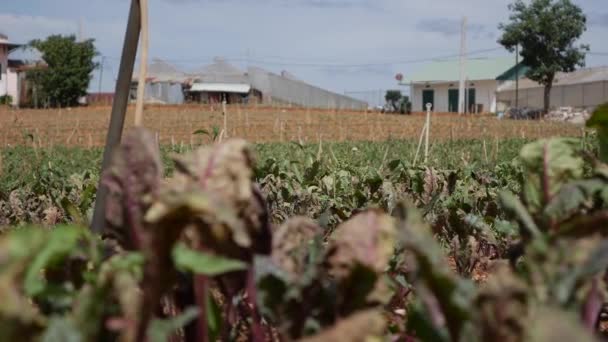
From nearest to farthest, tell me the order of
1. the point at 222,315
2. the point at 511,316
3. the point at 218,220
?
the point at 511,316
the point at 218,220
the point at 222,315

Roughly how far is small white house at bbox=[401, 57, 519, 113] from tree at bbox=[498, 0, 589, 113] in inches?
379

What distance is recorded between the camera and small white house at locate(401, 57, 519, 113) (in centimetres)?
6569

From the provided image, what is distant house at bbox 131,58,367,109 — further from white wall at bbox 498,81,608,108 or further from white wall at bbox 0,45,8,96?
white wall at bbox 498,81,608,108

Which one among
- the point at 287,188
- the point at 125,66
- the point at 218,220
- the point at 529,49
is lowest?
the point at 287,188

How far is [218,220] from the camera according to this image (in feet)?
2.25

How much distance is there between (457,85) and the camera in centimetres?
6719

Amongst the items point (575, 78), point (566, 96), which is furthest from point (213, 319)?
point (575, 78)

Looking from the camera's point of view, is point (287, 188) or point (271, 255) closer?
point (271, 255)

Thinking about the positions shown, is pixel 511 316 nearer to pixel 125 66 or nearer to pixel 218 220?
pixel 218 220

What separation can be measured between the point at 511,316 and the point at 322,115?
1565 inches

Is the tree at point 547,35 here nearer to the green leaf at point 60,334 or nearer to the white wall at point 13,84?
the white wall at point 13,84

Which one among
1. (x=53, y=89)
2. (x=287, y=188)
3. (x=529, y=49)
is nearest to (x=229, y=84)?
(x=53, y=89)

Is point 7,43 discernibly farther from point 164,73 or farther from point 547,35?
point 547,35

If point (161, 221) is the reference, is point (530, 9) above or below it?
above
